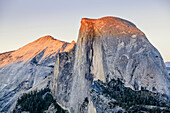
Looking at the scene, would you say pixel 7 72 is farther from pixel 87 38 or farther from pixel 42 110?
pixel 87 38

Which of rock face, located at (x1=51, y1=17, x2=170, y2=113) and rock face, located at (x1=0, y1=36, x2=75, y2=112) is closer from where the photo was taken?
rock face, located at (x1=51, y1=17, x2=170, y2=113)

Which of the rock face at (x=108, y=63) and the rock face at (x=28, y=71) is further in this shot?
the rock face at (x=28, y=71)

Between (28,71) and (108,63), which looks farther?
(28,71)

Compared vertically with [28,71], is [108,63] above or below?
below

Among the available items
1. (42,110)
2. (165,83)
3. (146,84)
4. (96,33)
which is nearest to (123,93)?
(146,84)
